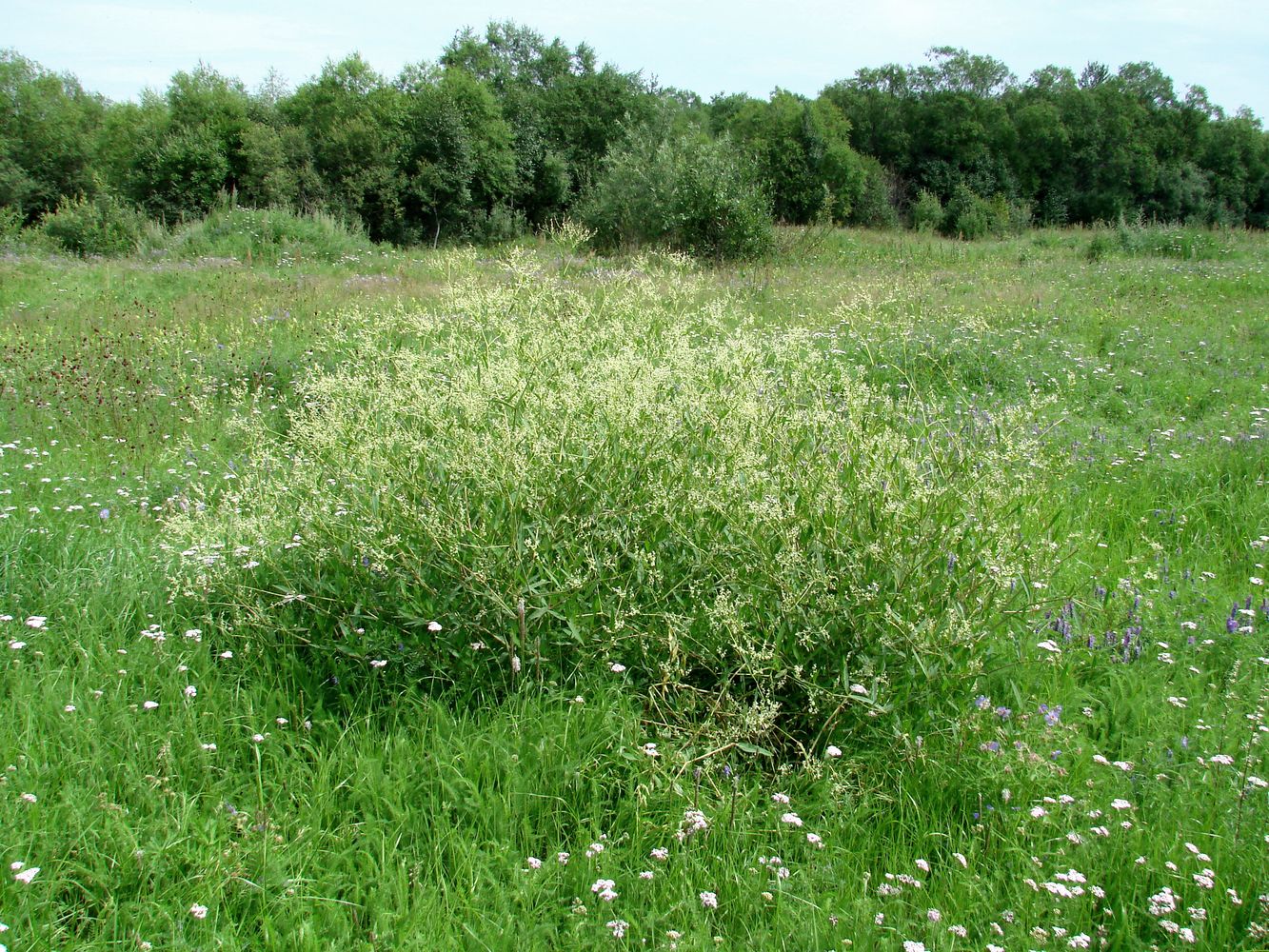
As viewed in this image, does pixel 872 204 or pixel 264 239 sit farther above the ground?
pixel 872 204

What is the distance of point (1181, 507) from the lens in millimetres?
4965

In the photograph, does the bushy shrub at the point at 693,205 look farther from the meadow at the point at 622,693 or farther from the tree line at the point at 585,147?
the meadow at the point at 622,693

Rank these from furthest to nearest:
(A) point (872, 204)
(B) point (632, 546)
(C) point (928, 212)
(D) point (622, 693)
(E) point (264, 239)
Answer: (A) point (872, 204) → (C) point (928, 212) → (E) point (264, 239) → (B) point (632, 546) → (D) point (622, 693)

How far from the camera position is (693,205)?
712 inches

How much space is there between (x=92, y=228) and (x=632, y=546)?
2719cm

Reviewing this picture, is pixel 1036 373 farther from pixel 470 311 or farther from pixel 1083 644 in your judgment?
pixel 470 311

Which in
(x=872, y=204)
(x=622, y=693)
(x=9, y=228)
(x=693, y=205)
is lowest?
(x=622, y=693)

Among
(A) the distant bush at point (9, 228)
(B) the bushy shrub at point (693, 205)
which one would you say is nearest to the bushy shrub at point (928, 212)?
(B) the bushy shrub at point (693, 205)

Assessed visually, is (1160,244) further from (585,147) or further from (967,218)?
(585,147)

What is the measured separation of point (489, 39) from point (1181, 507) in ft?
214

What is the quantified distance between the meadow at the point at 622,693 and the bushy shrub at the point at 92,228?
23.2 metres

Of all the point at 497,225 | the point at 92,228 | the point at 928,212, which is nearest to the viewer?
the point at 92,228

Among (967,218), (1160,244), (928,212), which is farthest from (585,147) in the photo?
(1160,244)

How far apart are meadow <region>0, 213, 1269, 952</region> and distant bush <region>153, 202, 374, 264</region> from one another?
14.8 m
